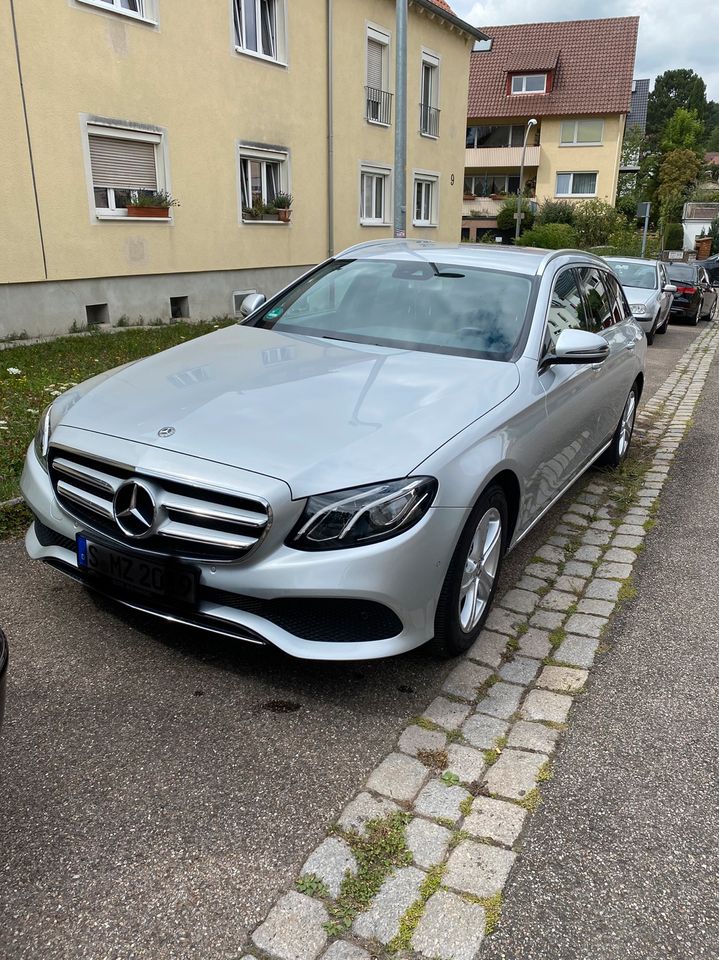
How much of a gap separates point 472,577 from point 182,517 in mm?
1236

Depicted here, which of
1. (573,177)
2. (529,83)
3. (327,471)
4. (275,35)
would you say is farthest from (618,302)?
(529,83)

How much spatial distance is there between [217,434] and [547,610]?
1.97 meters

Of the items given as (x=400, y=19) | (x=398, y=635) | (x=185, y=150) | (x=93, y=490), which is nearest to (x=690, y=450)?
(x=398, y=635)

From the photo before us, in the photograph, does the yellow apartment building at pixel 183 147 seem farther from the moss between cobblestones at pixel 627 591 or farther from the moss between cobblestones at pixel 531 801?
the moss between cobblestones at pixel 531 801

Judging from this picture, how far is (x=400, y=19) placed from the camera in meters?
12.0

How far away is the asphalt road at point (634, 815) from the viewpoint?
2094 millimetres

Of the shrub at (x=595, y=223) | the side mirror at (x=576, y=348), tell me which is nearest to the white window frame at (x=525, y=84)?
the shrub at (x=595, y=223)

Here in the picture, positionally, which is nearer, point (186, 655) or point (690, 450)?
point (186, 655)

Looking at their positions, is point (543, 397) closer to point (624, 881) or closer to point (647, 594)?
point (647, 594)

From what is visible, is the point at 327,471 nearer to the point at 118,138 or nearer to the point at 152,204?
the point at 118,138

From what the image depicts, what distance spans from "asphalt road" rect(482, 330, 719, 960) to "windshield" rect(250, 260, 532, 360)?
5.22 feet

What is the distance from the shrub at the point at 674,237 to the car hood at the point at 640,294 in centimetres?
3441

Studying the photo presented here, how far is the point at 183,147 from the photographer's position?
44.1ft

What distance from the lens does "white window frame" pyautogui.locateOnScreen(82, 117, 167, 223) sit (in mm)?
11633
